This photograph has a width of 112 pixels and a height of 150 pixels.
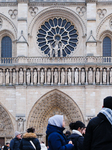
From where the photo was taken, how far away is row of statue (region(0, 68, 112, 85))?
1869cm

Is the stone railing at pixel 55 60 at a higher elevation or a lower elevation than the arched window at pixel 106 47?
lower

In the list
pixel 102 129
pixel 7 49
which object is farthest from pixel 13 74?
pixel 102 129

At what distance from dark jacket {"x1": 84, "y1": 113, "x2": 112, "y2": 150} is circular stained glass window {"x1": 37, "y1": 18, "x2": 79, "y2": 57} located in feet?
52.9

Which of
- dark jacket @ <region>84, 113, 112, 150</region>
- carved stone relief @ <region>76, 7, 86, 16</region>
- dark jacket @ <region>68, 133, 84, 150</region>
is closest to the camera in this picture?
dark jacket @ <region>84, 113, 112, 150</region>

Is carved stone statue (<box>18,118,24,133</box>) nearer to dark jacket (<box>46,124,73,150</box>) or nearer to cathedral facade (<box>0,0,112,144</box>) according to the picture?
cathedral facade (<box>0,0,112,144</box>)

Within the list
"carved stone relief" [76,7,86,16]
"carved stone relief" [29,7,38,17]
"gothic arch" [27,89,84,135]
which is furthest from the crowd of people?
"carved stone relief" [29,7,38,17]

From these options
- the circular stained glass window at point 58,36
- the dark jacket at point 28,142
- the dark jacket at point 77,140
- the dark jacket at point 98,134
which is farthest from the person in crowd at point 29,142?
the circular stained glass window at point 58,36

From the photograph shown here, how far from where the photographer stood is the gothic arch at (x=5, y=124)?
1882cm

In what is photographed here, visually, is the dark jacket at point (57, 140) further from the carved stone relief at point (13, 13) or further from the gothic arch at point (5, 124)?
the carved stone relief at point (13, 13)

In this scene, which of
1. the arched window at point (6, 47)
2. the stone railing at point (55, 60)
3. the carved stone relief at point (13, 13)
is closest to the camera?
the stone railing at point (55, 60)

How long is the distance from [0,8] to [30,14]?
6.05 feet

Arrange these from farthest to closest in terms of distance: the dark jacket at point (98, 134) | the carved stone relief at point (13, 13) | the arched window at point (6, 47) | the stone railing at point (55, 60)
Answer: the arched window at point (6, 47) → the carved stone relief at point (13, 13) → the stone railing at point (55, 60) → the dark jacket at point (98, 134)

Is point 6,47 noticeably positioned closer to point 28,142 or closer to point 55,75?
point 55,75

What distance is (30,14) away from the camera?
65.7 ft
